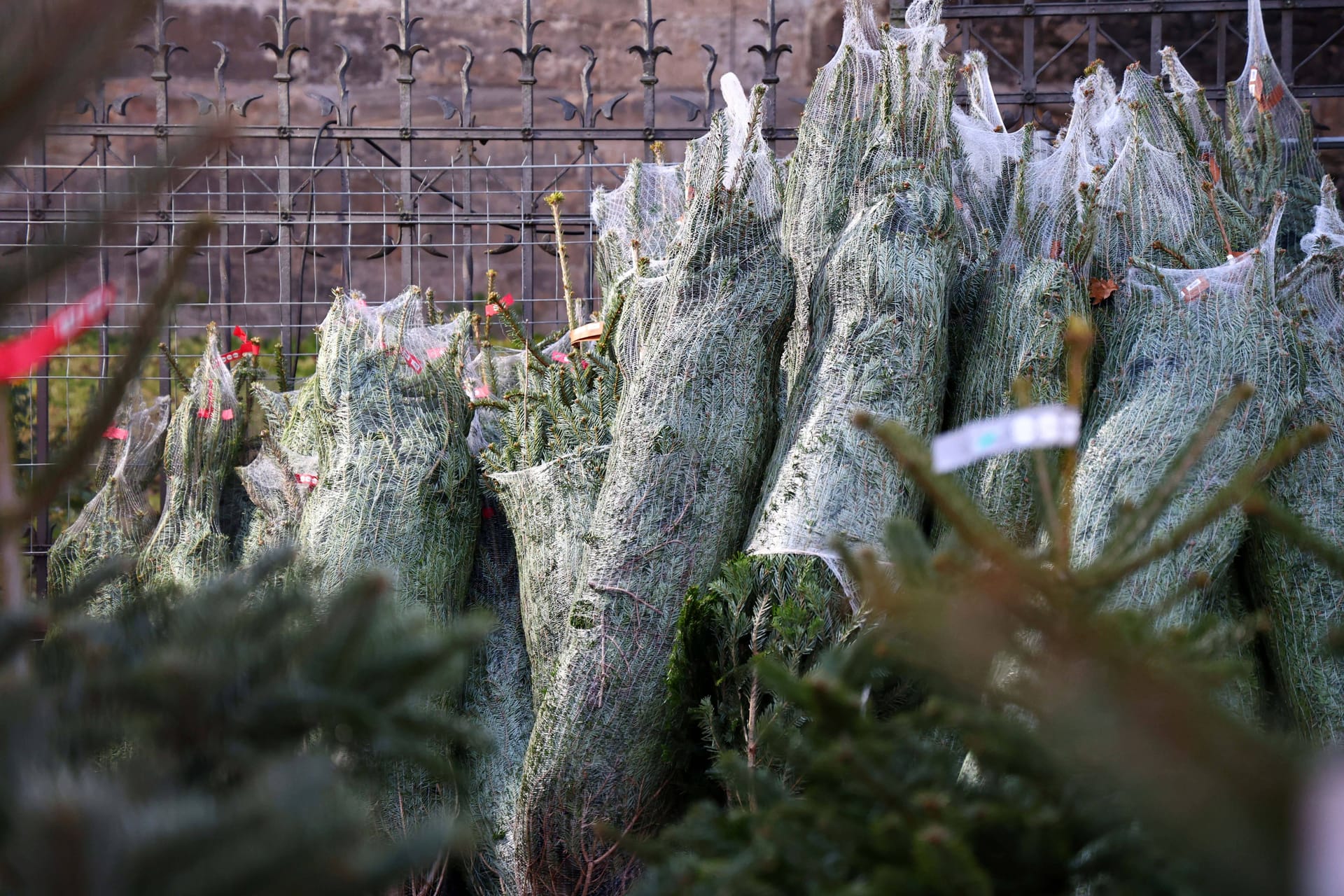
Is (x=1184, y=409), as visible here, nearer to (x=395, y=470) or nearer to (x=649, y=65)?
(x=395, y=470)

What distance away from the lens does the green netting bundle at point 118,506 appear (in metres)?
3.67

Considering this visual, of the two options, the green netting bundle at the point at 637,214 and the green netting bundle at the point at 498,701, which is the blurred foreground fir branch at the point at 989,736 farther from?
the green netting bundle at the point at 637,214

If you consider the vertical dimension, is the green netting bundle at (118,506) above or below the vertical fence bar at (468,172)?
below

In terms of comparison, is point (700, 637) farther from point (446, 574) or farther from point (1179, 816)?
point (1179, 816)

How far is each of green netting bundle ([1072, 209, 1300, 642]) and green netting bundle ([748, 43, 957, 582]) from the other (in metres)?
0.35

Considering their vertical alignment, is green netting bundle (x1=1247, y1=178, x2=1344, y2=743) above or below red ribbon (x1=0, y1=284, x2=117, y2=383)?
below

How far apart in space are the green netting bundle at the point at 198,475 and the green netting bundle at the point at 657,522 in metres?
1.43

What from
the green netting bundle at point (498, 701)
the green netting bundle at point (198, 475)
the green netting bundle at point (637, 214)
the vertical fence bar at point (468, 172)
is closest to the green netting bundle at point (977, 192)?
the green netting bundle at point (637, 214)

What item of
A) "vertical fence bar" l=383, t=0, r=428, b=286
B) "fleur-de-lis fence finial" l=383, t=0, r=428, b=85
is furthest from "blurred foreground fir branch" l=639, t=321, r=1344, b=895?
"fleur-de-lis fence finial" l=383, t=0, r=428, b=85

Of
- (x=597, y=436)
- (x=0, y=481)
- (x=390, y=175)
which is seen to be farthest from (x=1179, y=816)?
(x=390, y=175)

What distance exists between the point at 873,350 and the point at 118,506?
2588 millimetres

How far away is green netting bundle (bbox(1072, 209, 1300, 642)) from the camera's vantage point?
2182mm

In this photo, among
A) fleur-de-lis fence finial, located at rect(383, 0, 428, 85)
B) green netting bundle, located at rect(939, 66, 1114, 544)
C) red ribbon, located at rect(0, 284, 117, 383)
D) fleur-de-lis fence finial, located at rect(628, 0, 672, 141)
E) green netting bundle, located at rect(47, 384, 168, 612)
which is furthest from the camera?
fleur-de-lis fence finial, located at rect(383, 0, 428, 85)

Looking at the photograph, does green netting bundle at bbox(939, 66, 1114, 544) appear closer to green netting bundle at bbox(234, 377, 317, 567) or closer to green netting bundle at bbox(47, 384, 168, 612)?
green netting bundle at bbox(234, 377, 317, 567)
